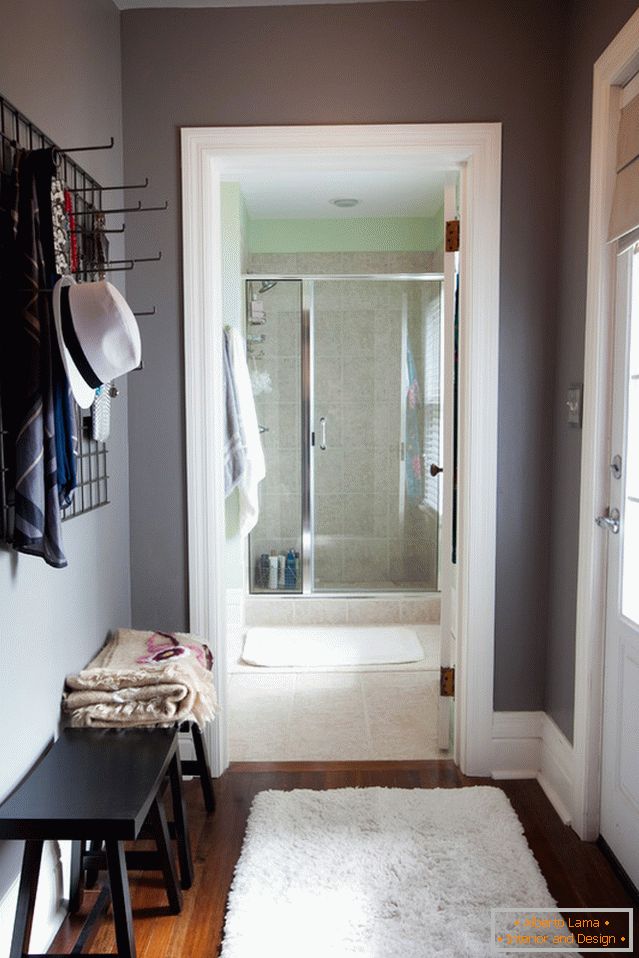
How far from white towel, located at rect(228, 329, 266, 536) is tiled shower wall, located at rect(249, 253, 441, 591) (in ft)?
1.89

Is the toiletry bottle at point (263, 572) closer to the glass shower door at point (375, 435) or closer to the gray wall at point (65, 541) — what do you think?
the glass shower door at point (375, 435)

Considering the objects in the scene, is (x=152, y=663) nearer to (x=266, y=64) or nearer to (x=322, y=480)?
(x=266, y=64)

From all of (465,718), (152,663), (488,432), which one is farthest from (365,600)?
(152,663)

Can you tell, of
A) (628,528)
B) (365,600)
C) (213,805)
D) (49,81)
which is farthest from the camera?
(365,600)

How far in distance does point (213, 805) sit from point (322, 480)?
2.64 m

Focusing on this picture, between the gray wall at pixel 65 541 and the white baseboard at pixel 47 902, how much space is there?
2.6 inches

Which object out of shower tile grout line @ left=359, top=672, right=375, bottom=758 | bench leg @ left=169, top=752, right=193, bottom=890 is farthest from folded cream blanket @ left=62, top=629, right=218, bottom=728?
shower tile grout line @ left=359, top=672, right=375, bottom=758

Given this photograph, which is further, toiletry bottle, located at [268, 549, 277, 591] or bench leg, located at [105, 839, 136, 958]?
toiletry bottle, located at [268, 549, 277, 591]

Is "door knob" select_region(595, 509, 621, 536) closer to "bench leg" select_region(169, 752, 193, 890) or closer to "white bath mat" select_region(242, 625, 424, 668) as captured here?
"bench leg" select_region(169, 752, 193, 890)

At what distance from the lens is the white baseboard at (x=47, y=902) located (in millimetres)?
1671

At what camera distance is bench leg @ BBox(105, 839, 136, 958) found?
161 centimetres

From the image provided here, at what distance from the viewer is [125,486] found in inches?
105

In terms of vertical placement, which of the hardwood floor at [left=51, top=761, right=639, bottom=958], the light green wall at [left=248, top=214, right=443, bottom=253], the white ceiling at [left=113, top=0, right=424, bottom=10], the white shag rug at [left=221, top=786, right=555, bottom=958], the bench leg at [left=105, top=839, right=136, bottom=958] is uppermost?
the white ceiling at [left=113, top=0, right=424, bottom=10]

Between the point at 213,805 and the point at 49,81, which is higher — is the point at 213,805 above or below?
below
